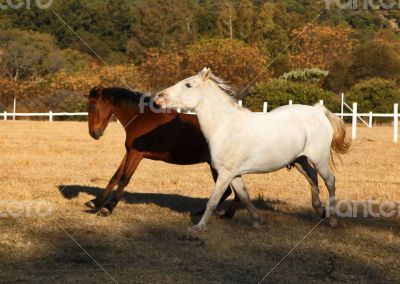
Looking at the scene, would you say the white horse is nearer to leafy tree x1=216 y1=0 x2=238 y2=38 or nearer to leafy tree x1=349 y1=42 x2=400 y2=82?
leafy tree x1=349 y1=42 x2=400 y2=82

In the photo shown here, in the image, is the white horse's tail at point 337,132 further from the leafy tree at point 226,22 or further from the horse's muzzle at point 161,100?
the leafy tree at point 226,22

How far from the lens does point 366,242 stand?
796 centimetres

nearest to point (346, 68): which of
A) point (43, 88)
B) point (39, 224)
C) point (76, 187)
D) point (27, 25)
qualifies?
point (43, 88)

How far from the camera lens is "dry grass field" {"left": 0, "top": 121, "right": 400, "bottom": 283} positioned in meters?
6.43

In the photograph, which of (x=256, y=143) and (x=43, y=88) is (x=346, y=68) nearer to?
(x=43, y=88)

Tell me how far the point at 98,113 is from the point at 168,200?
2.15 m

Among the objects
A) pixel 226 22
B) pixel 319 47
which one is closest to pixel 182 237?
pixel 319 47

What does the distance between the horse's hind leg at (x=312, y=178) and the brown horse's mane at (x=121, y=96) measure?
232cm

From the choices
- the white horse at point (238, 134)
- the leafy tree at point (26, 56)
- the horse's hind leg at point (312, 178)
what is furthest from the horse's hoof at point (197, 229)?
the leafy tree at point (26, 56)

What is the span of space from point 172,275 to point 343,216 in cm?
393

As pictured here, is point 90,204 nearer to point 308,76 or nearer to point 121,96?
point 121,96

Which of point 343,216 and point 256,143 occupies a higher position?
point 256,143

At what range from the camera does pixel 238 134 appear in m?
8.23

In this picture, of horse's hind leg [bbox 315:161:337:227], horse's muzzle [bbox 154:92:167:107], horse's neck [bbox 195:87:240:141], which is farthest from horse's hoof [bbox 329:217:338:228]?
horse's muzzle [bbox 154:92:167:107]
